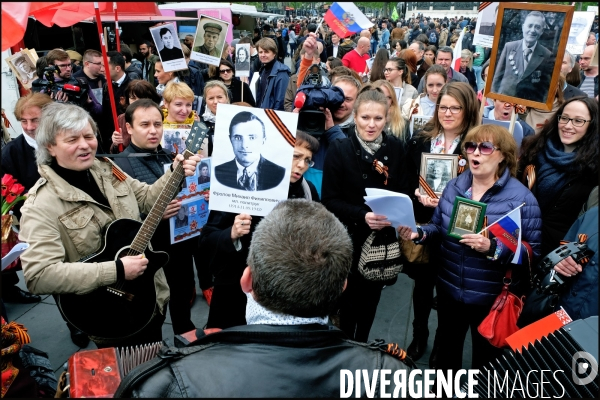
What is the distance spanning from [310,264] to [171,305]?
2523 mm

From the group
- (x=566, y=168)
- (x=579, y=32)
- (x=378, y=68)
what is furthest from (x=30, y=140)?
(x=579, y=32)

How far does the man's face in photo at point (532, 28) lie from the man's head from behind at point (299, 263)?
2543 millimetres

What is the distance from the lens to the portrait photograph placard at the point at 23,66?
19.2ft

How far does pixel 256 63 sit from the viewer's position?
1176 cm

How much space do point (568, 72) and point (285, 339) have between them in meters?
5.93

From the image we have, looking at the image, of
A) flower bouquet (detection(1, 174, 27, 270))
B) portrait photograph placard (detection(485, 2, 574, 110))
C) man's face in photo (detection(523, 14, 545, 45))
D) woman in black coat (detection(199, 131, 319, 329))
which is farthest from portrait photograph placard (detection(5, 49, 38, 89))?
man's face in photo (detection(523, 14, 545, 45))

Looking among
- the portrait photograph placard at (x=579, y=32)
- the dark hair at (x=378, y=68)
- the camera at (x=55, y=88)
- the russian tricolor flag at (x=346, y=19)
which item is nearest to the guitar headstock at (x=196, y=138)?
the camera at (x=55, y=88)

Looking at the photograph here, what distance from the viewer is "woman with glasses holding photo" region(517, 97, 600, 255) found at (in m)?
3.02

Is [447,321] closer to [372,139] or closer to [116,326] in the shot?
[372,139]

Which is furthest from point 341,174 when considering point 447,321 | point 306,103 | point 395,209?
point 447,321

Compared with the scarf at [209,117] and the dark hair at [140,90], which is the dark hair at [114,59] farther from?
the scarf at [209,117]

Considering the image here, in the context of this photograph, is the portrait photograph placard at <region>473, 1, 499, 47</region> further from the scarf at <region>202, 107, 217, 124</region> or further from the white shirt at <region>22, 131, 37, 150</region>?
the white shirt at <region>22, 131, 37, 150</region>

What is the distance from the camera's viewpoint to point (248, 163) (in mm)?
2645

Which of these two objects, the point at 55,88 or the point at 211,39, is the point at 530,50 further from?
the point at 55,88
